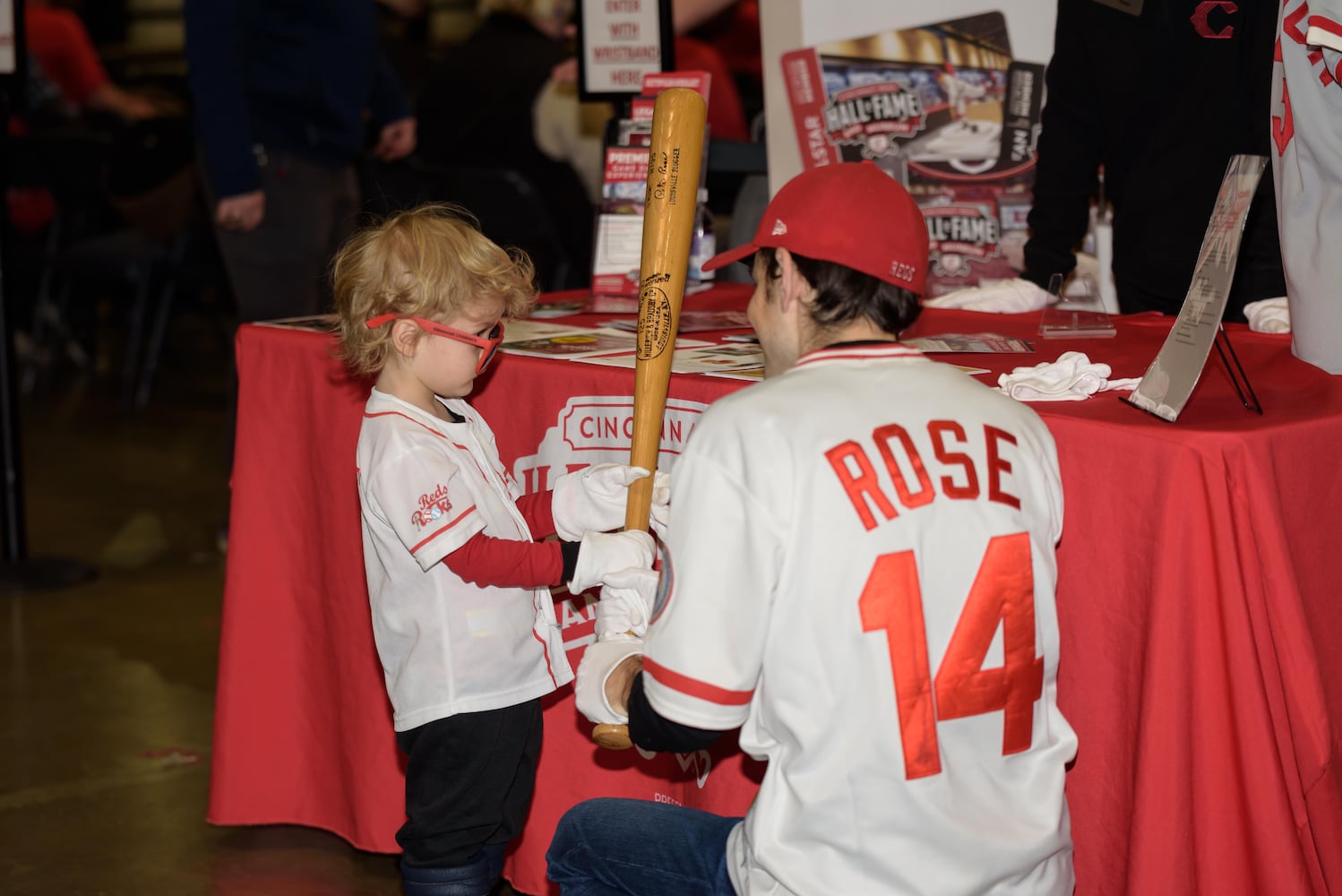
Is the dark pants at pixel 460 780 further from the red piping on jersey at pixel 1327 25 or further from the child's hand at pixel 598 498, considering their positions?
the red piping on jersey at pixel 1327 25

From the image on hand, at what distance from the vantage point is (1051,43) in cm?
307

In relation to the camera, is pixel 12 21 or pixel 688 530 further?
pixel 12 21

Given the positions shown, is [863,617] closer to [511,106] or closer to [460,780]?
[460,780]

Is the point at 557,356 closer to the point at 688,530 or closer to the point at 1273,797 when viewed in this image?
the point at 688,530

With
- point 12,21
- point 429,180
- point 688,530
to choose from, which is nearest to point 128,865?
point 688,530

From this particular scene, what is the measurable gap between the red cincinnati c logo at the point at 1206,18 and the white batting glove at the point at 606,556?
57.5 inches

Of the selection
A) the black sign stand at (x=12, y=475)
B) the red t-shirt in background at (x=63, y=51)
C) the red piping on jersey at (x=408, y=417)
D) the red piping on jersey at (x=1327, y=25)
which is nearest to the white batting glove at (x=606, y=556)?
the red piping on jersey at (x=408, y=417)

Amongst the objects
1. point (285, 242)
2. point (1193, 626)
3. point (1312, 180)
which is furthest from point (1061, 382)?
point (285, 242)

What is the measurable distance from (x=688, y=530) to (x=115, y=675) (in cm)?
263

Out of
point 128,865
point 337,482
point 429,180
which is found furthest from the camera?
point 429,180

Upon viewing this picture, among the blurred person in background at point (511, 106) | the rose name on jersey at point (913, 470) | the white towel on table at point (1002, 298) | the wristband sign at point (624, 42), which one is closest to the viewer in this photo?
the rose name on jersey at point (913, 470)

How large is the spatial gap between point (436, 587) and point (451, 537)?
0.45 ft

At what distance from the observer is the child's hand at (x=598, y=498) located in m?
1.80

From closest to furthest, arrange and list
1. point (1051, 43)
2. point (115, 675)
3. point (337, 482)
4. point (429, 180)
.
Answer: point (337, 482), point (1051, 43), point (115, 675), point (429, 180)
